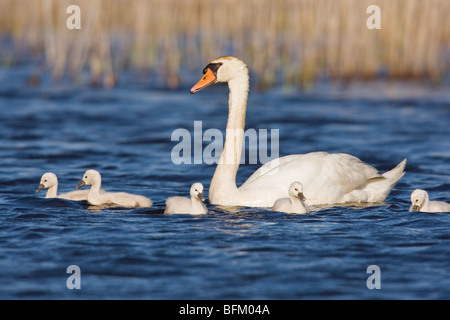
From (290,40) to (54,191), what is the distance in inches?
546

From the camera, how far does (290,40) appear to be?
2373cm

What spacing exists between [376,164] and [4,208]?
22.0 ft

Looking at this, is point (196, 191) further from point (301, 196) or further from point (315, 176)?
point (315, 176)

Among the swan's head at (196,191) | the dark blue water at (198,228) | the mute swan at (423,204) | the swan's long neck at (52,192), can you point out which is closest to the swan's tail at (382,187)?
the dark blue water at (198,228)

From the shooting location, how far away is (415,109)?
62.5 feet

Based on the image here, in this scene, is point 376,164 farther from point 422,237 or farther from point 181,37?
point 181,37

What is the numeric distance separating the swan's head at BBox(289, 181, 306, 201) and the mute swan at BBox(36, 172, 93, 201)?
2.82m

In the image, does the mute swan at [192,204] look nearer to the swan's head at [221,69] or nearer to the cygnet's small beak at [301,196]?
the cygnet's small beak at [301,196]

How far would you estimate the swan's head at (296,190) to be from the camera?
987cm

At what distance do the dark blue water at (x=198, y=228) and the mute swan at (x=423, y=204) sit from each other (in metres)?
→ 0.13

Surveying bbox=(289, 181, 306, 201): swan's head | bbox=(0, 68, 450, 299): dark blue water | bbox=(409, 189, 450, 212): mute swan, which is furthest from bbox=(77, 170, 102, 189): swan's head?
bbox=(409, 189, 450, 212): mute swan

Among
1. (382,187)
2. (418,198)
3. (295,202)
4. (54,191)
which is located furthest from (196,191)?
(382,187)

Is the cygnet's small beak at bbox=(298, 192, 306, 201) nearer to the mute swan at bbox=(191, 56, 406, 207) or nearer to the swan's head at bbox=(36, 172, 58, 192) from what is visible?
the mute swan at bbox=(191, 56, 406, 207)
